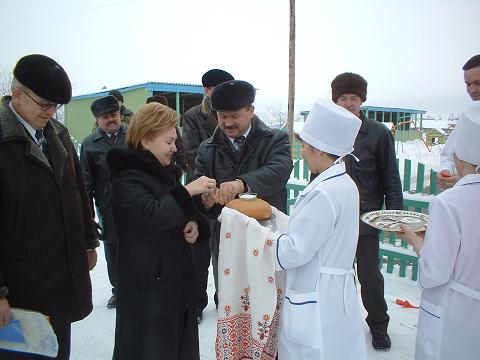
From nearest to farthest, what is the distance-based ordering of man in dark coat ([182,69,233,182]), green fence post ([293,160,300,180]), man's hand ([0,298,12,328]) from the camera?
man's hand ([0,298,12,328]) < man in dark coat ([182,69,233,182]) < green fence post ([293,160,300,180])

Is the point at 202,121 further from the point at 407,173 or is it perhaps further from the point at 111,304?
the point at 407,173

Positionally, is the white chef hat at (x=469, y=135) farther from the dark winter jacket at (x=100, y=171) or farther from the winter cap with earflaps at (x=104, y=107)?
the winter cap with earflaps at (x=104, y=107)

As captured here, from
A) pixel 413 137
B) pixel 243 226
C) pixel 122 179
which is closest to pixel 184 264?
pixel 243 226

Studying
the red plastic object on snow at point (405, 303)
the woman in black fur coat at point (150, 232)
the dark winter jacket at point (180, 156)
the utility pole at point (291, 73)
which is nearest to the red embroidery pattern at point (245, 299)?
the woman in black fur coat at point (150, 232)

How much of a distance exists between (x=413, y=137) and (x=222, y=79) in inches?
1181

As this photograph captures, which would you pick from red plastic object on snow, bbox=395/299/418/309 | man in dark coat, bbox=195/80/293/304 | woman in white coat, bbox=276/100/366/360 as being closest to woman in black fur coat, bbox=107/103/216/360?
man in dark coat, bbox=195/80/293/304

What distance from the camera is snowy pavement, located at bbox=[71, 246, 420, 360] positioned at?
322 centimetres

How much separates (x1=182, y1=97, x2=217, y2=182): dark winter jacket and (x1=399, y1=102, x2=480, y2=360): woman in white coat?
2.59 m

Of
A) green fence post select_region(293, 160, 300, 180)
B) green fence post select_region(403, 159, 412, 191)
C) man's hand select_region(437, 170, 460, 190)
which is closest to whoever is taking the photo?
man's hand select_region(437, 170, 460, 190)

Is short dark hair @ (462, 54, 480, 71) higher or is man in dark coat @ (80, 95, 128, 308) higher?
short dark hair @ (462, 54, 480, 71)

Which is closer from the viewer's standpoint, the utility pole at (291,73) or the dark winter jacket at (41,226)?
the dark winter jacket at (41,226)

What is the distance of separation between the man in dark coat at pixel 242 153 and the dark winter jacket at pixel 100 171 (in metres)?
1.17

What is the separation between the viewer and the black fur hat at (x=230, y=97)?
263 cm

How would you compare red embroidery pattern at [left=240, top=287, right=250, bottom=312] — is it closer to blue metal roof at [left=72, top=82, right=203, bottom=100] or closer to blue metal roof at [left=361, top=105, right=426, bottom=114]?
blue metal roof at [left=72, top=82, right=203, bottom=100]
